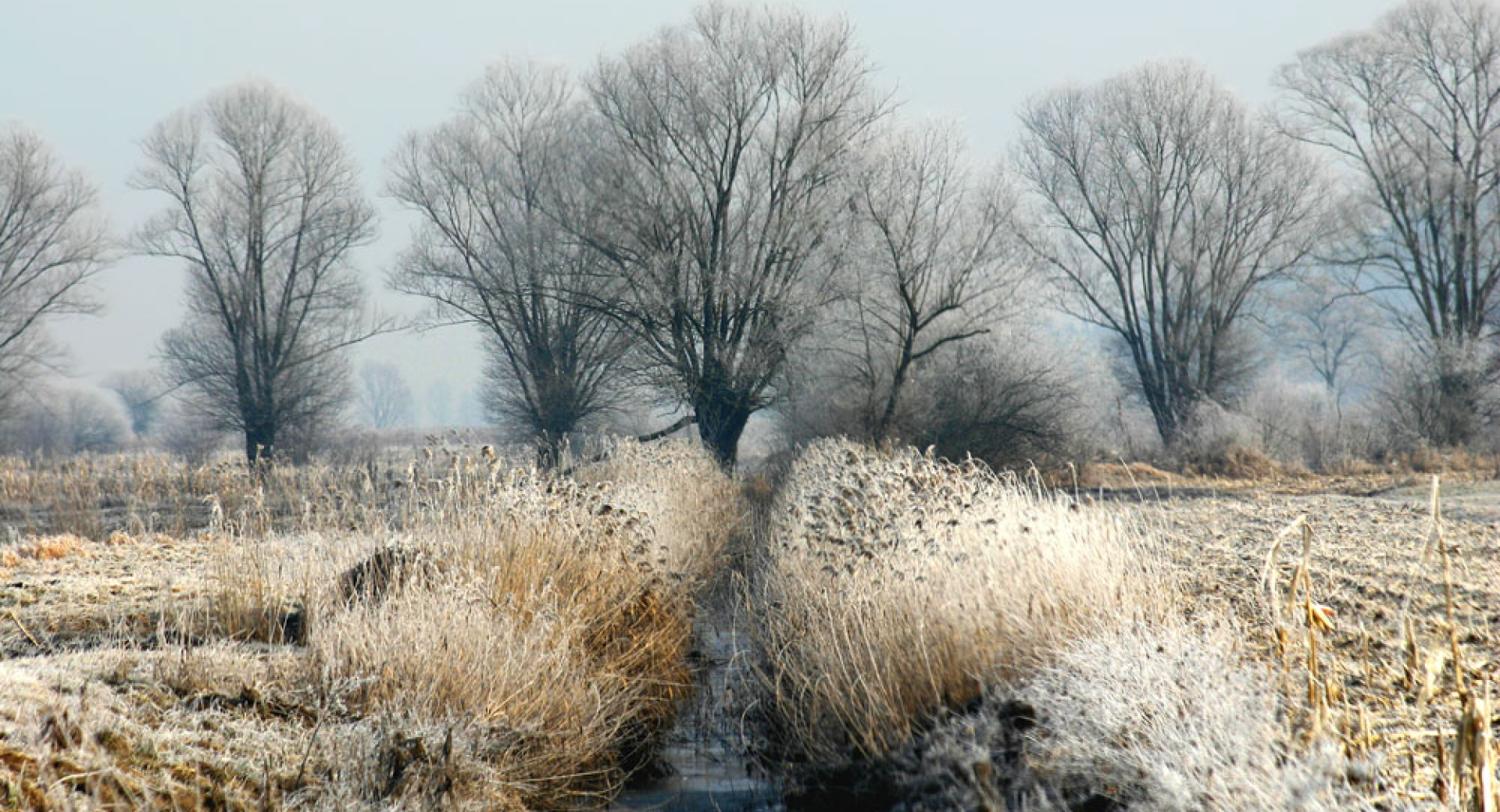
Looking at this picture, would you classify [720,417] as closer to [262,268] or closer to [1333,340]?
[262,268]

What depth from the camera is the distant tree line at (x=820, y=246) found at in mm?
21797

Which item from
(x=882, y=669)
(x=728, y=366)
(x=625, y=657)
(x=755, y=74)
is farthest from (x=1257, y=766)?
(x=755, y=74)

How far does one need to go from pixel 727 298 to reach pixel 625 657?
59.0 feet

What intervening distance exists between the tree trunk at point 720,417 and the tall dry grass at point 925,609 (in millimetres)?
17007

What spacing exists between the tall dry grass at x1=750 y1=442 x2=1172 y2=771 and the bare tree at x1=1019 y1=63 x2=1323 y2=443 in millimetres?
23467

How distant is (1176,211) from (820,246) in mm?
11717

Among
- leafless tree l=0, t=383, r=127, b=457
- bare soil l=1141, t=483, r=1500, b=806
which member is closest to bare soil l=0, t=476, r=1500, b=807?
bare soil l=1141, t=483, r=1500, b=806

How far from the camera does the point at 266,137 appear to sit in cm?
3141

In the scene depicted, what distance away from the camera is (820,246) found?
76.3 feet

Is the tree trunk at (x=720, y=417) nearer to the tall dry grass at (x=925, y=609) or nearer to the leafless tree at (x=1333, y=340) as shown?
the tall dry grass at (x=925, y=609)

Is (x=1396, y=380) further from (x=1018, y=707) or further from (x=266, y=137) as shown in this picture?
(x=266, y=137)

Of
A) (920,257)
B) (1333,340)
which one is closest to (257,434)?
(920,257)

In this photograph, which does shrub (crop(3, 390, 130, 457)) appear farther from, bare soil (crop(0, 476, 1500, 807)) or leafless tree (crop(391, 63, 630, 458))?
bare soil (crop(0, 476, 1500, 807))

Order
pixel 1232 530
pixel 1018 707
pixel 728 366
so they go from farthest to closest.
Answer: pixel 728 366, pixel 1232 530, pixel 1018 707
